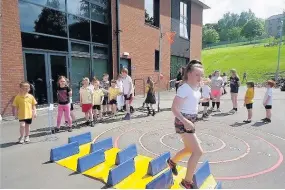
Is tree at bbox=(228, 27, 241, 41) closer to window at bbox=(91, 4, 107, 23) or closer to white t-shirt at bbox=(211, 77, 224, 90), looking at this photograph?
window at bbox=(91, 4, 107, 23)

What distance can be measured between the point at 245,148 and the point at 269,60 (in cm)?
5128

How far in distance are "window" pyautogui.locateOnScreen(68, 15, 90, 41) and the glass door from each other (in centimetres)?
215

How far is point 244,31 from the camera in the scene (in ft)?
364

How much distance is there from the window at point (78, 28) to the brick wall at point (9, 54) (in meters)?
2.92

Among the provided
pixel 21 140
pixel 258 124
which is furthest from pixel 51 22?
pixel 258 124

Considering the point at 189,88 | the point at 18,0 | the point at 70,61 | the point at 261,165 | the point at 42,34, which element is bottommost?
the point at 261,165

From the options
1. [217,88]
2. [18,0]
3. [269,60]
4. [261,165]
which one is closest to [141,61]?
[217,88]

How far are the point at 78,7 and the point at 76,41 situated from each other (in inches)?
66.5

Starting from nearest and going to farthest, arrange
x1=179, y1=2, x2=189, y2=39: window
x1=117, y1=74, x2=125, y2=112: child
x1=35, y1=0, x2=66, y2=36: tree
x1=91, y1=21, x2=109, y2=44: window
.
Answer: x1=117, y1=74, x2=125, y2=112: child
x1=35, y1=0, x2=66, y2=36: tree
x1=91, y1=21, x2=109, y2=44: window
x1=179, y1=2, x2=189, y2=39: window

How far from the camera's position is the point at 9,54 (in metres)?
8.70

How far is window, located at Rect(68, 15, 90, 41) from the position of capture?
456 inches

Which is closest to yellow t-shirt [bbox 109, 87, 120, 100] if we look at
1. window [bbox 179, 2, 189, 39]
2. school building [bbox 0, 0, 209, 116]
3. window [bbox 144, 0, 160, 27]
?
school building [bbox 0, 0, 209, 116]

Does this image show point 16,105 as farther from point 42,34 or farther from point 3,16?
point 42,34

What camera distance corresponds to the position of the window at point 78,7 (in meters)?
11.5
